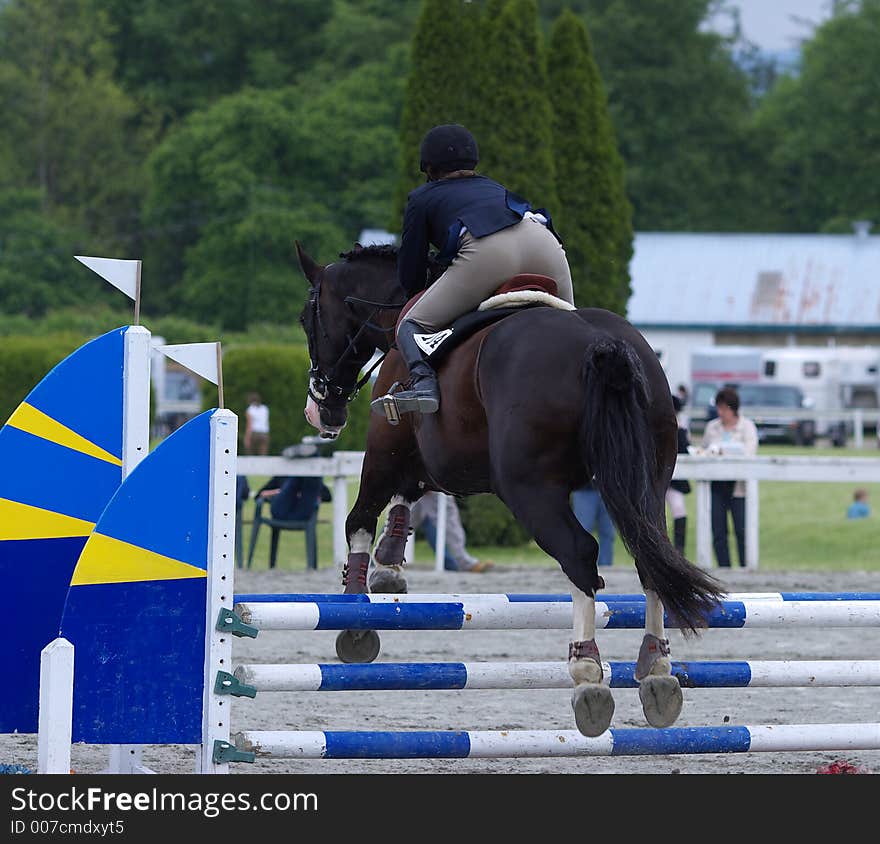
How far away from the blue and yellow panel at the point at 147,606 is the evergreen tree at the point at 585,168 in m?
11.8

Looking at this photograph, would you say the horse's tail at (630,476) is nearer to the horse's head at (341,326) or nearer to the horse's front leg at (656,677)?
the horse's front leg at (656,677)

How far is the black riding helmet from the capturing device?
5.74m

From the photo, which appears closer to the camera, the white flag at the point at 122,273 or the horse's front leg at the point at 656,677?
the horse's front leg at the point at 656,677

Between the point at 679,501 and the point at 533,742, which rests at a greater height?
the point at 679,501

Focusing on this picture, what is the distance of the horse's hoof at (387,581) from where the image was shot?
6055 millimetres

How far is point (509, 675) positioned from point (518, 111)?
36.4 ft

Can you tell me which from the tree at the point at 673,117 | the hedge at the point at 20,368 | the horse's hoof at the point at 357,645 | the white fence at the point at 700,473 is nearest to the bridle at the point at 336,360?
the horse's hoof at the point at 357,645

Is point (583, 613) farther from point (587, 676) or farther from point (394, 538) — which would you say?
point (394, 538)

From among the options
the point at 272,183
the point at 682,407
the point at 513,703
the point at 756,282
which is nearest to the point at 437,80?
the point at 682,407

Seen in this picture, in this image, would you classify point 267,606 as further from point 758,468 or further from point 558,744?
point 758,468

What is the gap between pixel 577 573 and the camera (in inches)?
187

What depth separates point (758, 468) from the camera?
1352 centimetres

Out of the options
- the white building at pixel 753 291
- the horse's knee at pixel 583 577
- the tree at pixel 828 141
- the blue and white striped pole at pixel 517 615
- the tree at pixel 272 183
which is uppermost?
the tree at pixel 828 141

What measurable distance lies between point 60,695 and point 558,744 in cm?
149
